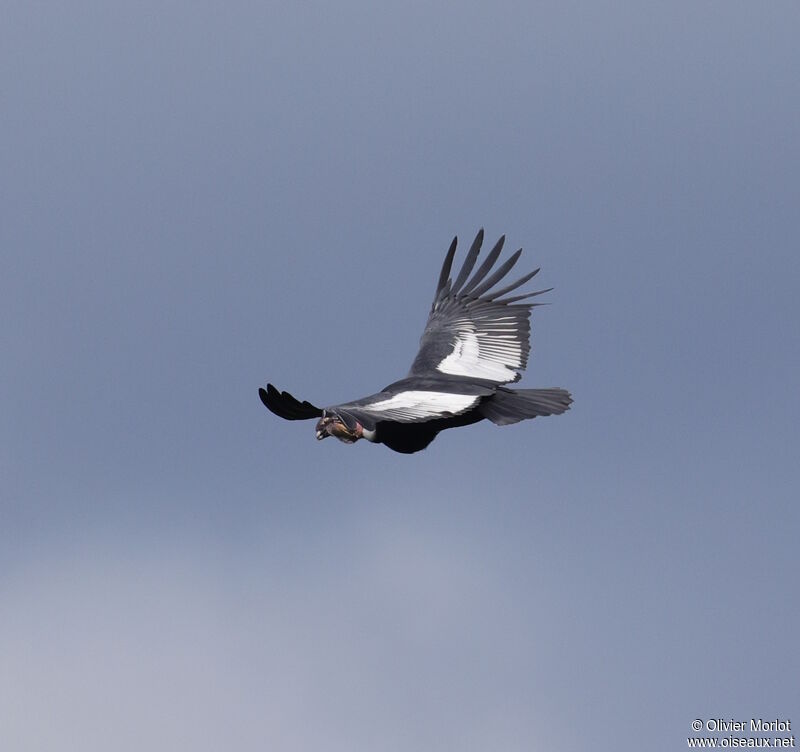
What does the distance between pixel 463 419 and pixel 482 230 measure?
8.46 metres

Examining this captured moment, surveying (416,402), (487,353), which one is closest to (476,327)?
(487,353)

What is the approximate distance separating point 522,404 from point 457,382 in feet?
5.20

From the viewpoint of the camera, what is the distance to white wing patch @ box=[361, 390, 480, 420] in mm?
25688

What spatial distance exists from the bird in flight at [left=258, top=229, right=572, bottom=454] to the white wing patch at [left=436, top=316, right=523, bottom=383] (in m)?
0.02

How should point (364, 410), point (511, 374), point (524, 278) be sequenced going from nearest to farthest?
point (364, 410), point (511, 374), point (524, 278)

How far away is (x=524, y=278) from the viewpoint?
3341 cm

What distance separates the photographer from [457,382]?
28.6 meters

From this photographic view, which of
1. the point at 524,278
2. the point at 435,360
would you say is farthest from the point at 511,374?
the point at 524,278

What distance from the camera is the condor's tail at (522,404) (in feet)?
88.7

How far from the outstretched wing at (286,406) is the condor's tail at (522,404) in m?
3.42

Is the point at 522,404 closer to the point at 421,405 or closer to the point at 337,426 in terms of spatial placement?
the point at 421,405

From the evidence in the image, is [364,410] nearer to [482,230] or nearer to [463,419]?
[463,419]

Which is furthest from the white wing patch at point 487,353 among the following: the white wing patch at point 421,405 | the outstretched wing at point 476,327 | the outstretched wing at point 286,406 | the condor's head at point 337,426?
the outstretched wing at point 286,406

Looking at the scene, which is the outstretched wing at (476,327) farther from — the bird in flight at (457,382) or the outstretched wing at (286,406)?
the outstretched wing at (286,406)
